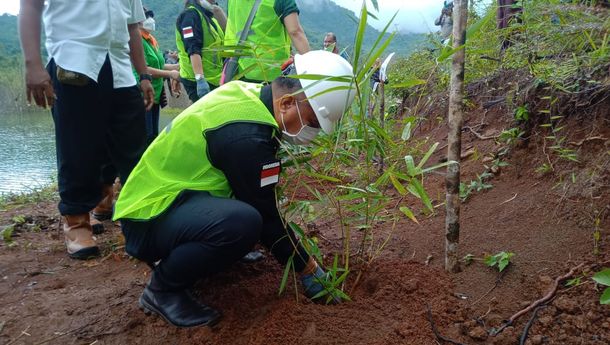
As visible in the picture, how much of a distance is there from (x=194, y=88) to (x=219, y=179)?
213 centimetres

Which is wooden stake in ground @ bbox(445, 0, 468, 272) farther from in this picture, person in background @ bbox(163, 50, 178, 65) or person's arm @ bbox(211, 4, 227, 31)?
person in background @ bbox(163, 50, 178, 65)

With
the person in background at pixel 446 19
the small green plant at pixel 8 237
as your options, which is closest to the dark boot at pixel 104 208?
the small green plant at pixel 8 237

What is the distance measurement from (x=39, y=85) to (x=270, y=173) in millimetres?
Result: 1209

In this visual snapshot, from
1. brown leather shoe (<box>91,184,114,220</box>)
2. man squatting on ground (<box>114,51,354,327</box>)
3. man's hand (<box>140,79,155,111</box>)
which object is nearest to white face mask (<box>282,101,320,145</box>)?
man squatting on ground (<box>114,51,354,327</box>)

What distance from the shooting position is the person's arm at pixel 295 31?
265 cm

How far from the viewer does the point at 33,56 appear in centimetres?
190

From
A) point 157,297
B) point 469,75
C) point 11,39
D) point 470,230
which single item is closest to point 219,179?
point 157,297

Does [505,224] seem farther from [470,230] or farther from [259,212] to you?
[259,212]

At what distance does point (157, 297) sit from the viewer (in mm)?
1539

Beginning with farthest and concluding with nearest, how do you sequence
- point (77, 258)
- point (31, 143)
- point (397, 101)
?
point (31, 143)
point (397, 101)
point (77, 258)

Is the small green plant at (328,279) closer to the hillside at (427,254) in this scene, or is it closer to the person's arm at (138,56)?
the hillside at (427,254)

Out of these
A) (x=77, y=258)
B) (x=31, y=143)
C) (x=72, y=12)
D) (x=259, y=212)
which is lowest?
(x=31, y=143)

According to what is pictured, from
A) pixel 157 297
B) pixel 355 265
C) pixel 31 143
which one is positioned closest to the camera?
pixel 157 297

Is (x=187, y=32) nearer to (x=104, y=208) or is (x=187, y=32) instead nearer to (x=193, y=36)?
(x=193, y=36)
